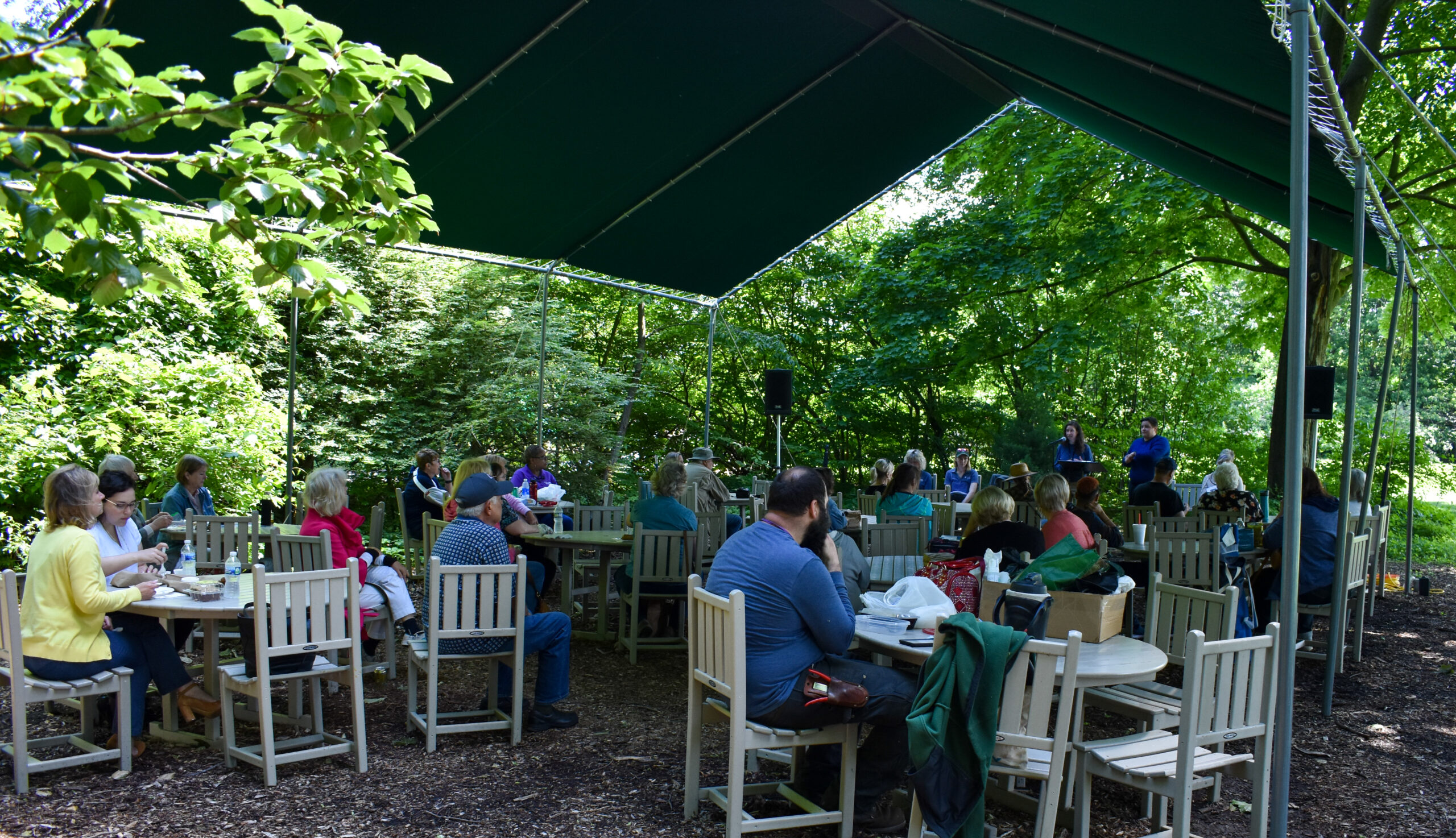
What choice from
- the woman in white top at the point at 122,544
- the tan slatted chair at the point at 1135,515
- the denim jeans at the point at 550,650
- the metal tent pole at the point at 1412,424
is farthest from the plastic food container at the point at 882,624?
the metal tent pole at the point at 1412,424

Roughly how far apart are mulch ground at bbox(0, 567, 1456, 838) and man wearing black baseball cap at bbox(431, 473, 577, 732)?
0.53 feet

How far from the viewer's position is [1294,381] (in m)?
2.82

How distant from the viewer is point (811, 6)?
626 centimetres

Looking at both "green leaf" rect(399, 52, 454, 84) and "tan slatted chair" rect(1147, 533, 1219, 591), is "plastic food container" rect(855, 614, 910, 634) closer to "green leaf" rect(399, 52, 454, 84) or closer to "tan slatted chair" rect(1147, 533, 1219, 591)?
"green leaf" rect(399, 52, 454, 84)

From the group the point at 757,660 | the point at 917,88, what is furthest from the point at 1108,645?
the point at 917,88

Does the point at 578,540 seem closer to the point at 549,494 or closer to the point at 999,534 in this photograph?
the point at 549,494

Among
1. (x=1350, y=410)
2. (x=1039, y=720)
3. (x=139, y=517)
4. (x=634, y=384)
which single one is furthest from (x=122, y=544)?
(x=634, y=384)

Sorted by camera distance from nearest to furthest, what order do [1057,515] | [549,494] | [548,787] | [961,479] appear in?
[548,787]
[1057,515]
[549,494]
[961,479]

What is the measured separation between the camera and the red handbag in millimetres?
3852

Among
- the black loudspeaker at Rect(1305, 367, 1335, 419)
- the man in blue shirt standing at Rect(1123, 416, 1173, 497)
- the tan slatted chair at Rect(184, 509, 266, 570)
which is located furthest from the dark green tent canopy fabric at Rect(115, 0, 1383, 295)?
the man in blue shirt standing at Rect(1123, 416, 1173, 497)

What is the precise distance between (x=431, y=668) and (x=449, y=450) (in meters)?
10.3

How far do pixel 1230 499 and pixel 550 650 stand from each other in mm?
5614

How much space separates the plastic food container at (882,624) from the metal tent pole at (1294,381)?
1.23 meters

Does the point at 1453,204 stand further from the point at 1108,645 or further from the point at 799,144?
the point at 1108,645
